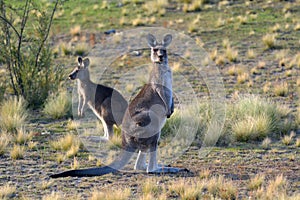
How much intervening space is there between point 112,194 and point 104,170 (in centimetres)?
101

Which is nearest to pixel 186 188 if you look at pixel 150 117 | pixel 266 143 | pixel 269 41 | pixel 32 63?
pixel 150 117

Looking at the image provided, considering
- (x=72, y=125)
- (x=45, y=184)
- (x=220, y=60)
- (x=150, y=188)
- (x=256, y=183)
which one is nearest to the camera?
(x=150, y=188)

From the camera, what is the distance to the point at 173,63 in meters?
18.6

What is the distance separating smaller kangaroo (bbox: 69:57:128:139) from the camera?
10578 millimetres

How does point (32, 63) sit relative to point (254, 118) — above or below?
above

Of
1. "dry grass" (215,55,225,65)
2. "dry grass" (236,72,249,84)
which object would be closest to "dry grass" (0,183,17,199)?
"dry grass" (236,72,249,84)

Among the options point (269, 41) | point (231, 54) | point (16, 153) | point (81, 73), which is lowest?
point (16, 153)

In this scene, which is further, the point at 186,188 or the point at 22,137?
the point at 22,137

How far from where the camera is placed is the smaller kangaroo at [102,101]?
1058 centimetres

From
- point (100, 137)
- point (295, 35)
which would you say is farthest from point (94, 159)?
point (295, 35)

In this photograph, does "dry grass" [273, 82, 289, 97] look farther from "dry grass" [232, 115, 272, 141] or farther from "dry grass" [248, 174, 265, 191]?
"dry grass" [248, 174, 265, 191]

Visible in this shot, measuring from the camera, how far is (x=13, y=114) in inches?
482

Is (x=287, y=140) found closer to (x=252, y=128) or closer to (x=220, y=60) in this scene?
(x=252, y=128)

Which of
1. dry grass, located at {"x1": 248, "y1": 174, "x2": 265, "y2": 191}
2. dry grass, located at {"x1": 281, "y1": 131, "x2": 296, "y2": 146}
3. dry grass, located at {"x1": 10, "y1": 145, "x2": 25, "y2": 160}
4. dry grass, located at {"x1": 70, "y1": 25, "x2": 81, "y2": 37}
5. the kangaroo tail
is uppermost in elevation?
dry grass, located at {"x1": 70, "y1": 25, "x2": 81, "y2": 37}
